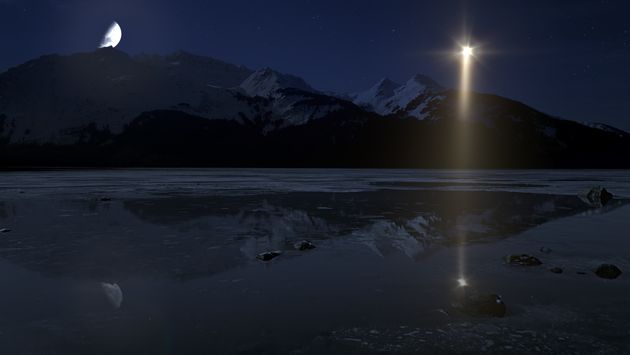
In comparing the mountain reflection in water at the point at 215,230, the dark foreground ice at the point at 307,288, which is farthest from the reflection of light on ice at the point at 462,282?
the mountain reflection in water at the point at 215,230

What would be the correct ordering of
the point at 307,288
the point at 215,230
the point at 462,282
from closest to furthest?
1. the point at 307,288
2. the point at 462,282
3. the point at 215,230

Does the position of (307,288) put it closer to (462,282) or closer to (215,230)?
(462,282)

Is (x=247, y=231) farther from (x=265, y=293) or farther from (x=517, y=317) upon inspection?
(x=517, y=317)

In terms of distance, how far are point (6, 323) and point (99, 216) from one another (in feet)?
54.0

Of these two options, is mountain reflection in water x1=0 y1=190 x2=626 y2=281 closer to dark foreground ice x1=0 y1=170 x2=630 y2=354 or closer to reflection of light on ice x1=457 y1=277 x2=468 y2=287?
dark foreground ice x1=0 y1=170 x2=630 y2=354

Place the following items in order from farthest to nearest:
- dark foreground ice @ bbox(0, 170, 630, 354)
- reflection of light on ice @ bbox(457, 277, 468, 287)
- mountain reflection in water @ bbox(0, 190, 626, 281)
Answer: mountain reflection in water @ bbox(0, 190, 626, 281) < reflection of light on ice @ bbox(457, 277, 468, 287) < dark foreground ice @ bbox(0, 170, 630, 354)

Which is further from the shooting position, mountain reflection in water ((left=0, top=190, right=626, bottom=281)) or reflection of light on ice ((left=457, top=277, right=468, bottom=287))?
mountain reflection in water ((left=0, top=190, right=626, bottom=281))

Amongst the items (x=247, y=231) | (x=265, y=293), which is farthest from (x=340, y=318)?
(x=247, y=231)

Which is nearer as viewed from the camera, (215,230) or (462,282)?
(462,282)

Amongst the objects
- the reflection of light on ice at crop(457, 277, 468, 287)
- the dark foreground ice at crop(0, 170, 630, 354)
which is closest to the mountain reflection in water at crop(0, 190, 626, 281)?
the dark foreground ice at crop(0, 170, 630, 354)

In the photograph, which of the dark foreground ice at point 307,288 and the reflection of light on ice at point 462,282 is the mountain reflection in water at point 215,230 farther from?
the reflection of light on ice at point 462,282

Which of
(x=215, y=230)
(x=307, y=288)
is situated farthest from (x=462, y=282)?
(x=215, y=230)

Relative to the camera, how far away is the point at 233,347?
7.12 m

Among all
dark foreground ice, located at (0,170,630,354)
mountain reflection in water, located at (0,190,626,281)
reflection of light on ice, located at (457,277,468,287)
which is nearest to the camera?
dark foreground ice, located at (0,170,630,354)
